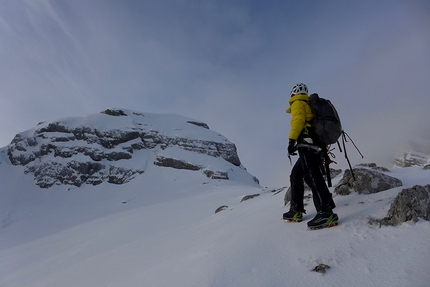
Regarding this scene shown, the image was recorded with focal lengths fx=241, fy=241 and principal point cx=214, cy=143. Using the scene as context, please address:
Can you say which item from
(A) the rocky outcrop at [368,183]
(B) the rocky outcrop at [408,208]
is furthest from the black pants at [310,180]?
(A) the rocky outcrop at [368,183]

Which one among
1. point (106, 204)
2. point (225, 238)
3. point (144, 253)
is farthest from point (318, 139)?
point (106, 204)

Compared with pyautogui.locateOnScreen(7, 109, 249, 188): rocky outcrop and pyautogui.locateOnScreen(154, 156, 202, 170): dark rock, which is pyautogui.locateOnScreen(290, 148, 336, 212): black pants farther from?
pyautogui.locateOnScreen(154, 156, 202, 170): dark rock

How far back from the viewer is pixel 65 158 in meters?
62.0

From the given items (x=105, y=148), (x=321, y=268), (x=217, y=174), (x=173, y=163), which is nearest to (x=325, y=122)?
(x=321, y=268)

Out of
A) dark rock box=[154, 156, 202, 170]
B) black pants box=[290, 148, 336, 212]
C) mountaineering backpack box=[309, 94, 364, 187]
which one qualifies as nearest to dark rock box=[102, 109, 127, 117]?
dark rock box=[154, 156, 202, 170]

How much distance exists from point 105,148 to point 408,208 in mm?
70208

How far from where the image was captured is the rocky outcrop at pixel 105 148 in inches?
2299

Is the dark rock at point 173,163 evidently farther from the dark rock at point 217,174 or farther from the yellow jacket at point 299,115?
the yellow jacket at point 299,115

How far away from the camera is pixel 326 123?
3.84 m

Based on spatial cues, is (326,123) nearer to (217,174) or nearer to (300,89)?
(300,89)

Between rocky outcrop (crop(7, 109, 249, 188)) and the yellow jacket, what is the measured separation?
163 feet

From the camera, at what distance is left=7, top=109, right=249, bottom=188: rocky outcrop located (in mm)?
58406

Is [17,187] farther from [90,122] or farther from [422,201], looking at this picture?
[422,201]

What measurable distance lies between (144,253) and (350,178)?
453 centimetres
